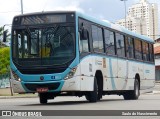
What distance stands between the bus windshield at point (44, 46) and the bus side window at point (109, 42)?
3.42 m

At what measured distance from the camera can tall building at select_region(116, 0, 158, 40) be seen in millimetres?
92188

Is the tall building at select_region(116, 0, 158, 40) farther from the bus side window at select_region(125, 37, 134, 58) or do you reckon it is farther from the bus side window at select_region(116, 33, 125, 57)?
the bus side window at select_region(116, 33, 125, 57)

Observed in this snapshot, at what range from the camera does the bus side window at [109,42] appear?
71.1 feet

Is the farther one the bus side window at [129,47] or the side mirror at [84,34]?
the bus side window at [129,47]

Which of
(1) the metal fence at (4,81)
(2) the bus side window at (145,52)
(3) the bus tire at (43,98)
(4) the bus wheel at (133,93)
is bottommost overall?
(1) the metal fence at (4,81)

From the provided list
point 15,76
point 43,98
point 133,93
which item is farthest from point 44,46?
point 133,93

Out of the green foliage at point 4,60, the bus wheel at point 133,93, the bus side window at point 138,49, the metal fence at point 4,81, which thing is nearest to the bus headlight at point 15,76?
the bus wheel at point 133,93

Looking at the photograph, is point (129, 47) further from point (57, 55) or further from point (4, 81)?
point (4, 81)

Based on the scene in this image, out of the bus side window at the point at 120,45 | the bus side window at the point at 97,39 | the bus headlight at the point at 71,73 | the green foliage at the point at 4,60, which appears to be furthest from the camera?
the green foliage at the point at 4,60

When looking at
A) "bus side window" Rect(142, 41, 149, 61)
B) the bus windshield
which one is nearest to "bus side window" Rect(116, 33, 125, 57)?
"bus side window" Rect(142, 41, 149, 61)

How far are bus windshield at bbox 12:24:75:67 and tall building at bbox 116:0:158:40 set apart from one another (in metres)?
72.1

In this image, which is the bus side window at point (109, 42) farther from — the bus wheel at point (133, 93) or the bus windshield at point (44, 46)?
the bus wheel at point (133, 93)

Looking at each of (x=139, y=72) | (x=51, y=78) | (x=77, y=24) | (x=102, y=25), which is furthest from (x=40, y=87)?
(x=139, y=72)

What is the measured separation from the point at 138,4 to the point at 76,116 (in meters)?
93.8
